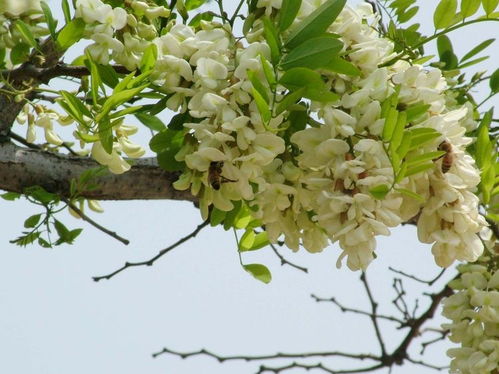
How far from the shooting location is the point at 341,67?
2.89ft

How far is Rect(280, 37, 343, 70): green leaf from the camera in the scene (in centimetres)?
86

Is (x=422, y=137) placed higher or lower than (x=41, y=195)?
lower

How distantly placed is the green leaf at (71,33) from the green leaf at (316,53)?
0.23m

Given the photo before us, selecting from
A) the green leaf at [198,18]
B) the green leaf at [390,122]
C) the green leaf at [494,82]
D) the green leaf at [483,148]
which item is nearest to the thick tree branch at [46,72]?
the green leaf at [198,18]

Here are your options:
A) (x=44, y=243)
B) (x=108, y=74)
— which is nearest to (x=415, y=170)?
(x=108, y=74)

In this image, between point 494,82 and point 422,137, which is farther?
point 494,82

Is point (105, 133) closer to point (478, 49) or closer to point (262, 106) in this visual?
point (262, 106)

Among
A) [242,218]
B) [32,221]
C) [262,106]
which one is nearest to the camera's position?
[262,106]

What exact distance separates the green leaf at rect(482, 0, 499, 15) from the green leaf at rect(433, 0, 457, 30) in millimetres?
33

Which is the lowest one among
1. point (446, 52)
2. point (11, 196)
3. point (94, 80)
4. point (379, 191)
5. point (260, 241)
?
point (379, 191)

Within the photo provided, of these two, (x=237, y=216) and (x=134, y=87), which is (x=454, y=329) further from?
(x=134, y=87)

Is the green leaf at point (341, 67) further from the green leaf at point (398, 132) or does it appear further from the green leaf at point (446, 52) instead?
the green leaf at point (446, 52)

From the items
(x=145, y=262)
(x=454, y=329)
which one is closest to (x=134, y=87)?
(x=454, y=329)

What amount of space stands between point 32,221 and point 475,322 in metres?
0.67
